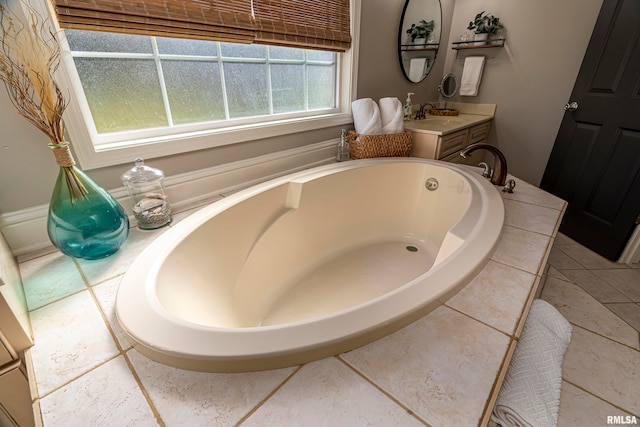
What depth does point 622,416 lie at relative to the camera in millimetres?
866

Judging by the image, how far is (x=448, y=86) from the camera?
2811 millimetres

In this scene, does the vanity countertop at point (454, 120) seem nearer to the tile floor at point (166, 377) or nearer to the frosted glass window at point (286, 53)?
the frosted glass window at point (286, 53)

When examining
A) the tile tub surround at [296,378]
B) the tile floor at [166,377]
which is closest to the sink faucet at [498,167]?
the tile floor at [166,377]

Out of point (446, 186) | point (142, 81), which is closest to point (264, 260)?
point (142, 81)

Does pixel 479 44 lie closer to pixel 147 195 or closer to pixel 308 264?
pixel 308 264

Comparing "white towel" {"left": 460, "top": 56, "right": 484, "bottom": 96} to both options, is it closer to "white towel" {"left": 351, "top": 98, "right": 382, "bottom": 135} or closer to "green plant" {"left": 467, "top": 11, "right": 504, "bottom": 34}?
"green plant" {"left": 467, "top": 11, "right": 504, "bottom": 34}

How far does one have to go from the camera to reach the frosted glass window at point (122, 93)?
3.48 ft

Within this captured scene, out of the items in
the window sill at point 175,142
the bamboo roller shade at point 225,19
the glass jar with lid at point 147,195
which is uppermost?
the bamboo roller shade at point 225,19

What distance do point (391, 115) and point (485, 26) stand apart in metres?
1.50

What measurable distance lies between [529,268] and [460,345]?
1.45 feet

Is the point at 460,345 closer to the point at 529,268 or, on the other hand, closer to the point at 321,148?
the point at 529,268

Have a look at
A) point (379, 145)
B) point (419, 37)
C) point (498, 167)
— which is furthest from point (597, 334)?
point (419, 37)

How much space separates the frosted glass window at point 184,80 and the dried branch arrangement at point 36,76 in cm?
20

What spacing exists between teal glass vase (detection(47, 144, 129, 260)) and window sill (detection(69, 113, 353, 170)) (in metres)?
0.19
